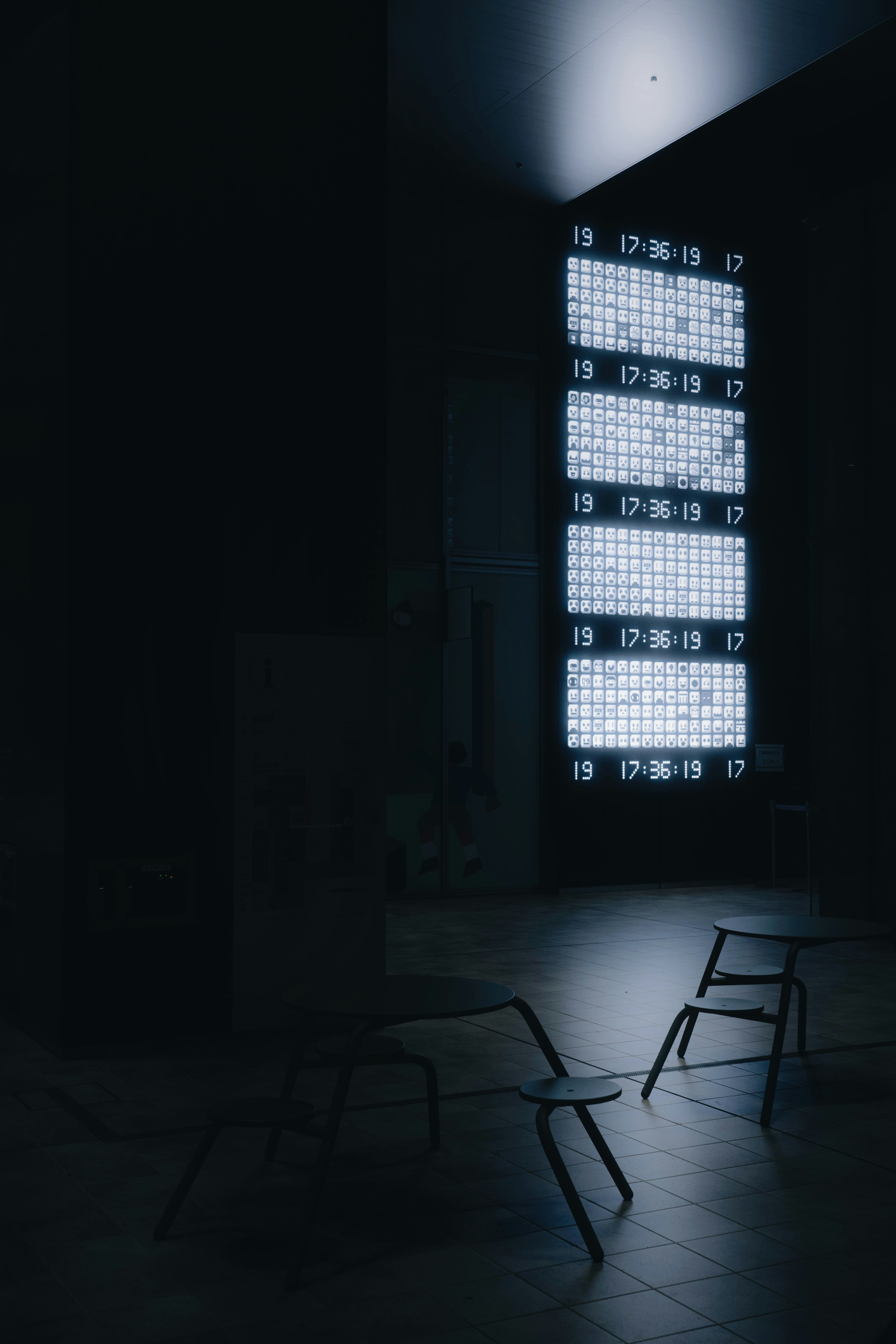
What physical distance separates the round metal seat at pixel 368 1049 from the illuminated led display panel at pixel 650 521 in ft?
24.4

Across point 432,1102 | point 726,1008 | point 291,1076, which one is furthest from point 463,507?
point 291,1076

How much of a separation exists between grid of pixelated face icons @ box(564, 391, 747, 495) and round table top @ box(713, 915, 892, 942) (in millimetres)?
6902

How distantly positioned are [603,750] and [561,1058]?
6.19 meters

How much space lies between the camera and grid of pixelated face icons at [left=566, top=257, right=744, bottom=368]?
12.2 m

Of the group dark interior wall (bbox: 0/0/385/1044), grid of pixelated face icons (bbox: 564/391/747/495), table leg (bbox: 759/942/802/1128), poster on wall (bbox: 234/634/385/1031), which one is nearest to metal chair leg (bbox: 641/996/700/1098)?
table leg (bbox: 759/942/802/1128)

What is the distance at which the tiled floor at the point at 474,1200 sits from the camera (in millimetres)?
3213

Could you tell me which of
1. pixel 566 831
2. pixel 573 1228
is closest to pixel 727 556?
pixel 566 831

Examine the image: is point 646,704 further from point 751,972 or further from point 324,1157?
point 324,1157

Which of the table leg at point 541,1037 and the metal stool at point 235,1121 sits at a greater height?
the table leg at point 541,1037

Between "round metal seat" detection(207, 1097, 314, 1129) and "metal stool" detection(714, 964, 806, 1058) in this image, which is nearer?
"round metal seat" detection(207, 1097, 314, 1129)

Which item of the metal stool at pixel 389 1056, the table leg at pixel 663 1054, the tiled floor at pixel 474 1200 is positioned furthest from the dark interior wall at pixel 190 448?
the table leg at pixel 663 1054

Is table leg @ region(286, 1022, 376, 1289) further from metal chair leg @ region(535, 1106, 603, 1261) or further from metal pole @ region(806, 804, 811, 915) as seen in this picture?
metal pole @ region(806, 804, 811, 915)

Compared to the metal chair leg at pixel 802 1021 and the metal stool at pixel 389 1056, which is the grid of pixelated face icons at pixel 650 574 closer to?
the metal chair leg at pixel 802 1021

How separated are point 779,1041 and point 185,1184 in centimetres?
252
